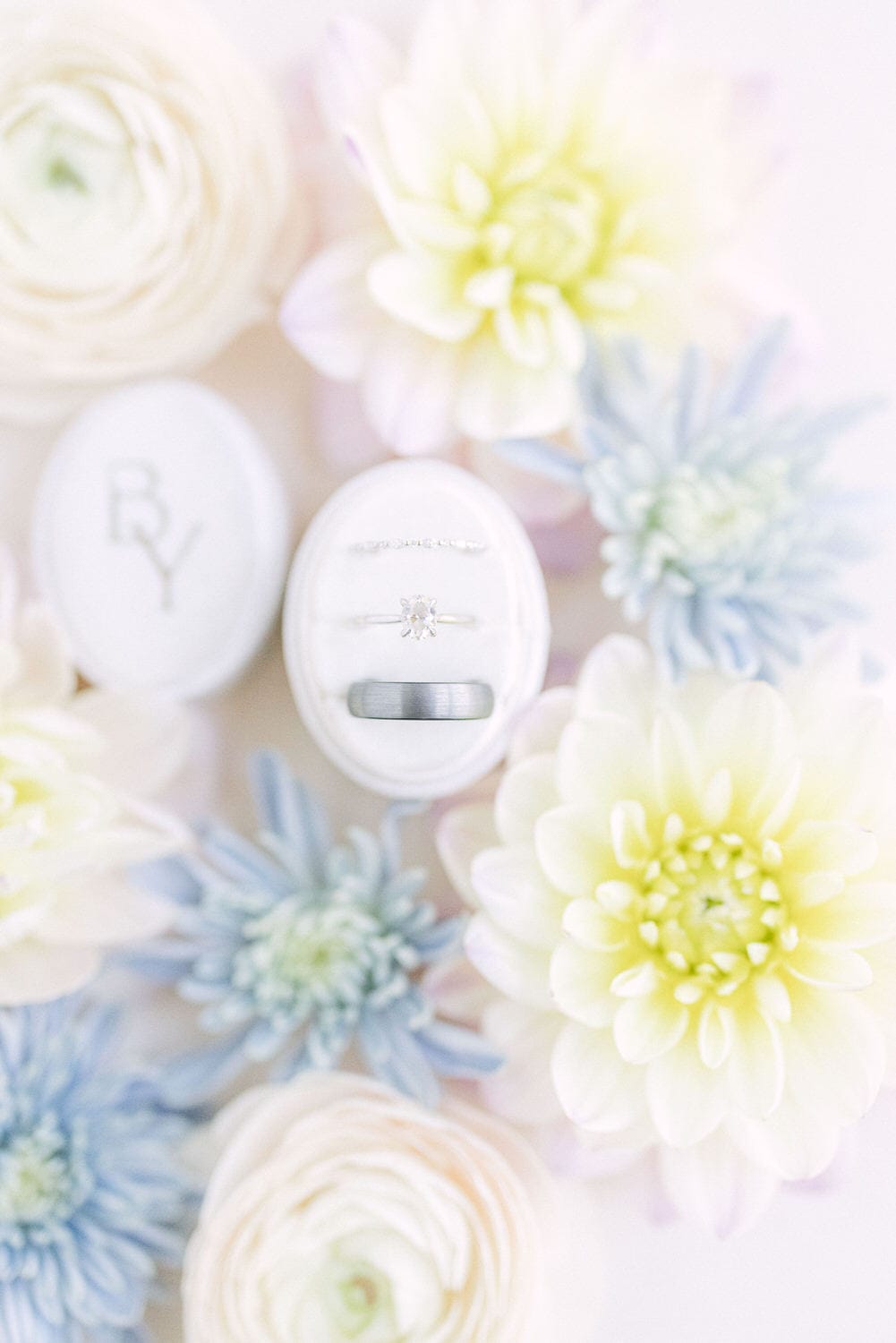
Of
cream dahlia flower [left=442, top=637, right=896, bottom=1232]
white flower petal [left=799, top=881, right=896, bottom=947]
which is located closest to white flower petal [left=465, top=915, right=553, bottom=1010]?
cream dahlia flower [left=442, top=637, right=896, bottom=1232]

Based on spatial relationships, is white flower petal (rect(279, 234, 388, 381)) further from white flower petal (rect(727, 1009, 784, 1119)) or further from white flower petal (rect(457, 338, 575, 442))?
white flower petal (rect(727, 1009, 784, 1119))

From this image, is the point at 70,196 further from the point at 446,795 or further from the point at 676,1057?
the point at 676,1057

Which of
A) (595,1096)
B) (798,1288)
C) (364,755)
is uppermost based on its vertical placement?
(364,755)

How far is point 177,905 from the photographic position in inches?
21.3

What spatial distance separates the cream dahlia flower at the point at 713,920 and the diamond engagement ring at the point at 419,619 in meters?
0.06

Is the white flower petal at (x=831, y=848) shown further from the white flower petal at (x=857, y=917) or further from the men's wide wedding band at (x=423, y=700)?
the men's wide wedding band at (x=423, y=700)

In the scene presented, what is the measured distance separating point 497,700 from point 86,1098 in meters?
0.25

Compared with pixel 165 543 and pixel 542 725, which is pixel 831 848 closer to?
pixel 542 725

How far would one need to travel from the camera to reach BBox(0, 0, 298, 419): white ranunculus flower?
0.51 meters

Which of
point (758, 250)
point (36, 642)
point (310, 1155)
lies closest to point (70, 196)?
point (36, 642)

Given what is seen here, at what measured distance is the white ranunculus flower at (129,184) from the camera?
0.51 m

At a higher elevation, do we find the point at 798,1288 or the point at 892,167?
the point at 892,167

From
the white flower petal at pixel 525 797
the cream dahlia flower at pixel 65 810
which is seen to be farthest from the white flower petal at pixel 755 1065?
the cream dahlia flower at pixel 65 810

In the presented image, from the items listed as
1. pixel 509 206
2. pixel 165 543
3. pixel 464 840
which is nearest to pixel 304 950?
pixel 464 840
